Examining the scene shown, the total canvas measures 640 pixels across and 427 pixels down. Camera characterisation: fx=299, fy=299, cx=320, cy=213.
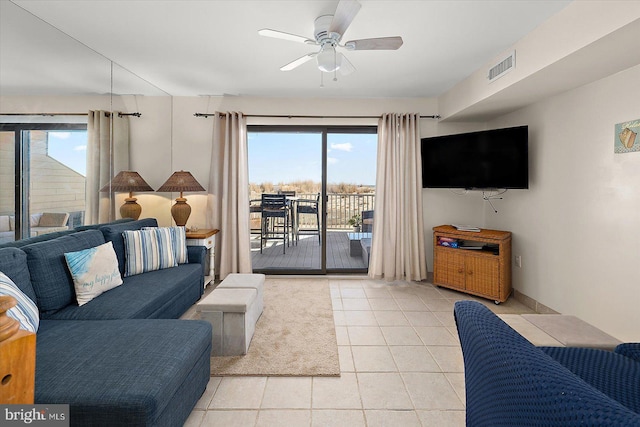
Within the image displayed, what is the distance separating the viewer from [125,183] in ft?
11.0

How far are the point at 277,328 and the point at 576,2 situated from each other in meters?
3.29

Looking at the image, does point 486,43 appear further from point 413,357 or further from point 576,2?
point 413,357

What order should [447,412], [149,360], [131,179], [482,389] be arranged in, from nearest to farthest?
Answer: [482,389]
[149,360]
[447,412]
[131,179]

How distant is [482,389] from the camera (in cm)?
78

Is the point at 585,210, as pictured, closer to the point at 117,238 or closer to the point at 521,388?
the point at 521,388

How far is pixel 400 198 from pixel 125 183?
3.37 m

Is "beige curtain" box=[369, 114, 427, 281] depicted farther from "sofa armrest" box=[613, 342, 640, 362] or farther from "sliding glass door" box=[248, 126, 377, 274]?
"sofa armrest" box=[613, 342, 640, 362]

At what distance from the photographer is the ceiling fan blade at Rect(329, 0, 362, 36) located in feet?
5.53

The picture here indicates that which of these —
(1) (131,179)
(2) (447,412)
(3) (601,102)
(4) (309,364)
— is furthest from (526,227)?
(1) (131,179)

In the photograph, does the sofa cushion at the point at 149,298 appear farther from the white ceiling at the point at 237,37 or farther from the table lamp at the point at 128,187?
the white ceiling at the point at 237,37

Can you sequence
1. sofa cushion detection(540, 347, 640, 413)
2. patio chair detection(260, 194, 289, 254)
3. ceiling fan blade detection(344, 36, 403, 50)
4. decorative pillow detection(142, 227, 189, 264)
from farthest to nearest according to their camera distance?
patio chair detection(260, 194, 289, 254)
decorative pillow detection(142, 227, 189, 264)
ceiling fan blade detection(344, 36, 403, 50)
sofa cushion detection(540, 347, 640, 413)

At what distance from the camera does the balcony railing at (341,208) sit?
4.74 metres

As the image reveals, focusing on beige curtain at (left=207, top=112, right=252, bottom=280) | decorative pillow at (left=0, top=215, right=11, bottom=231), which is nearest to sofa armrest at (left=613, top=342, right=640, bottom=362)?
beige curtain at (left=207, top=112, right=252, bottom=280)

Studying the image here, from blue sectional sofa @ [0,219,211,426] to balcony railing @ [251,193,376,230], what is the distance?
8.57 feet
